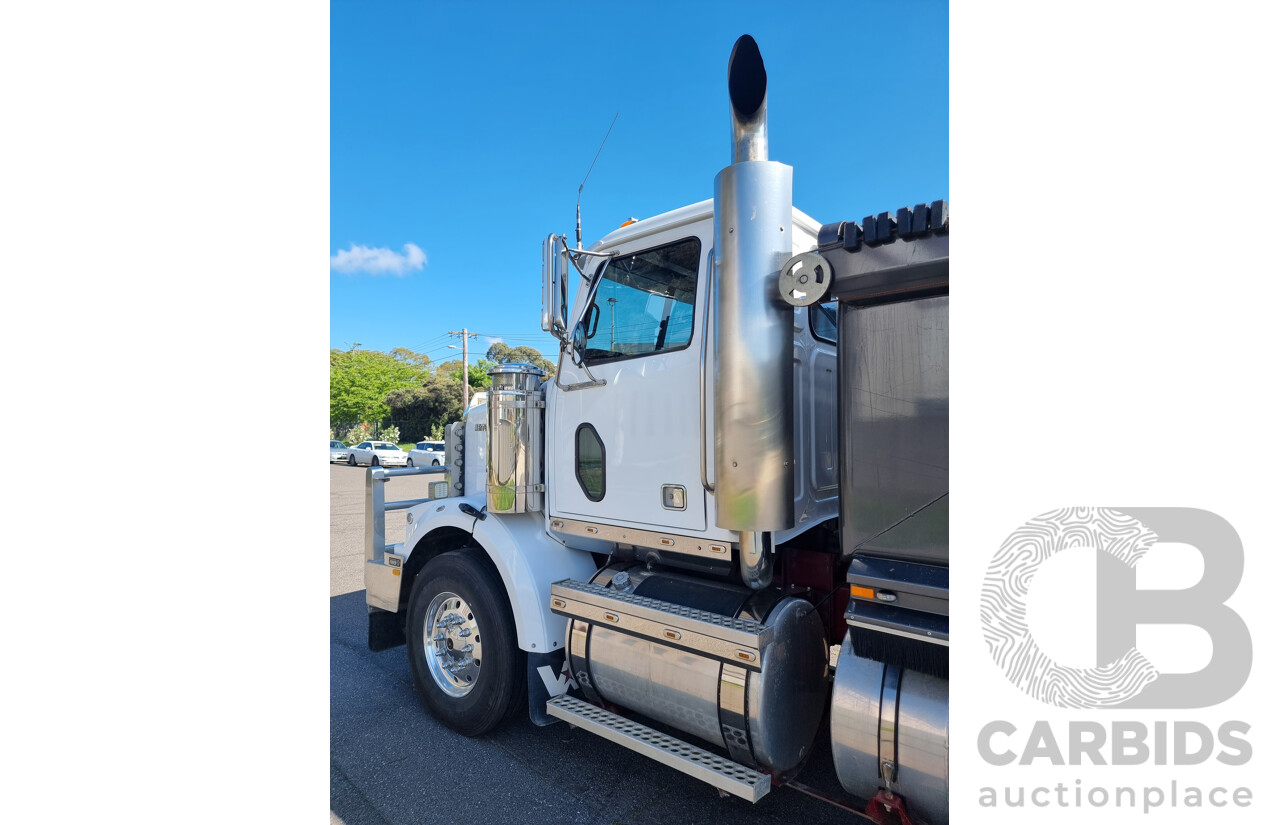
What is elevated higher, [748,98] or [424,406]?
[748,98]

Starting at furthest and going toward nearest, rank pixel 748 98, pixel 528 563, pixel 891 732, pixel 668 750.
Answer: pixel 528 563 → pixel 668 750 → pixel 748 98 → pixel 891 732

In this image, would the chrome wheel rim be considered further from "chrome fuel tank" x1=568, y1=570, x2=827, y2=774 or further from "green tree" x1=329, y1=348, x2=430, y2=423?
"green tree" x1=329, y1=348, x2=430, y2=423

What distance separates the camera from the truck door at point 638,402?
9.46ft

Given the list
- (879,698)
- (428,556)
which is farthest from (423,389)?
(879,698)

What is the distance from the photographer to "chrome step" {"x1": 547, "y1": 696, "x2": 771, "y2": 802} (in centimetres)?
245

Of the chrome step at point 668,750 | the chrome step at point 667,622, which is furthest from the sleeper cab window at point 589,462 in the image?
the chrome step at point 668,750

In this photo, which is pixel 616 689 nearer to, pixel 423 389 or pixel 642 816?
pixel 642 816

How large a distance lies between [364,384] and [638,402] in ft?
146

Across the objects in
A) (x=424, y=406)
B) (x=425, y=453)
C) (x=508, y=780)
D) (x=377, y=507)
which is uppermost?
(x=424, y=406)

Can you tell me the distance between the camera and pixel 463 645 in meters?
3.64

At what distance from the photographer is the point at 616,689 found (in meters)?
3.02

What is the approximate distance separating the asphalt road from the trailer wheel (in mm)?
183

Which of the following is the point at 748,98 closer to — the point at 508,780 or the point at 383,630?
the point at 508,780

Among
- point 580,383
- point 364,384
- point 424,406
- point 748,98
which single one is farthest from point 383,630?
point 364,384
